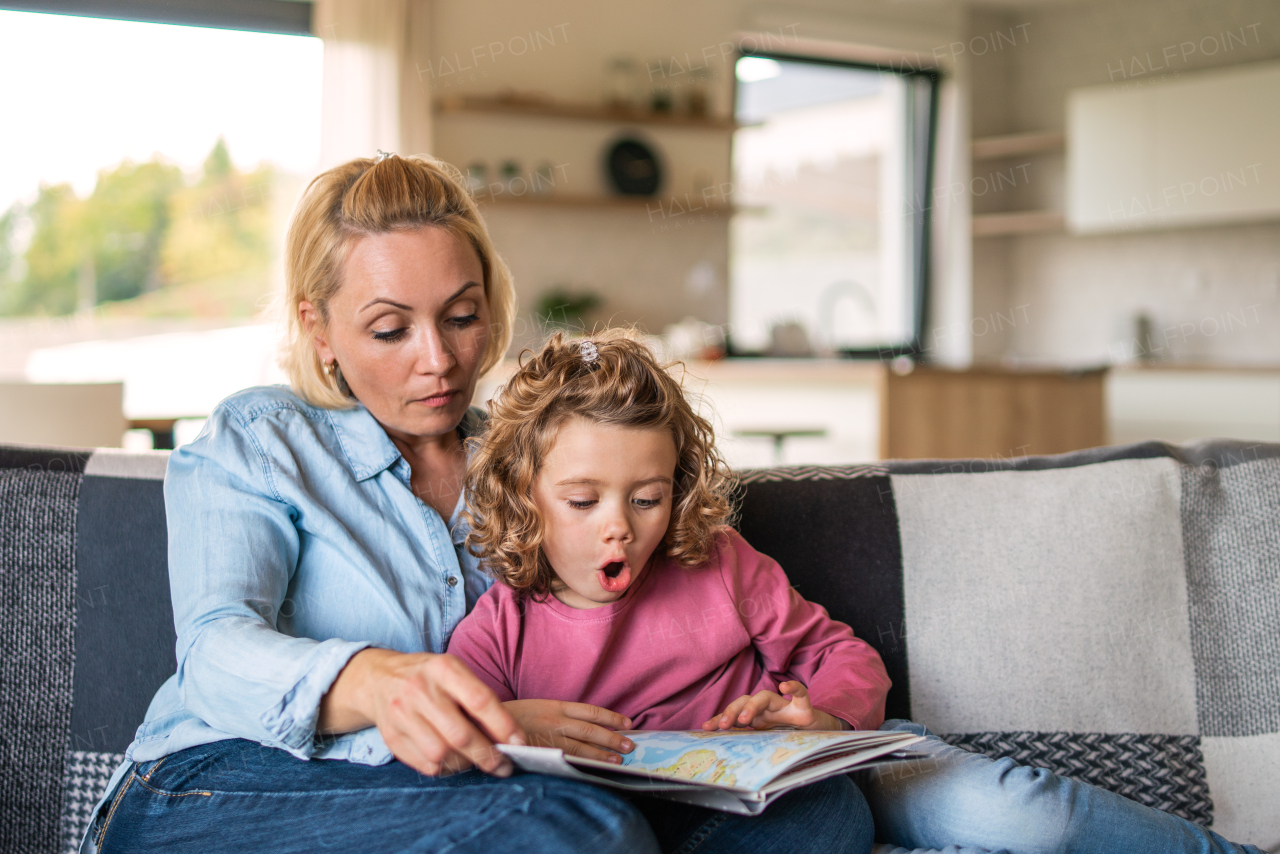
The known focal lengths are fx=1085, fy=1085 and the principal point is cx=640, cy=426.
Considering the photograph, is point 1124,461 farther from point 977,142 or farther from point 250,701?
point 977,142

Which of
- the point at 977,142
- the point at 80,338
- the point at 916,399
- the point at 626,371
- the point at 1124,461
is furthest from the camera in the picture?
the point at 977,142

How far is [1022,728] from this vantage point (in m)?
1.39

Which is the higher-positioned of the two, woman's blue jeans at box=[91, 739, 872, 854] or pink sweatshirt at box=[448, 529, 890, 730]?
pink sweatshirt at box=[448, 529, 890, 730]

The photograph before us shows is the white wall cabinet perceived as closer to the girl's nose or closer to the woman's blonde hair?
the woman's blonde hair

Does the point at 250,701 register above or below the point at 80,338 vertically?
below

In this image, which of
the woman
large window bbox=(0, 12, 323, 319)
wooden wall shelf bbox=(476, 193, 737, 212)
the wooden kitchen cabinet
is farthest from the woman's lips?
large window bbox=(0, 12, 323, 319)

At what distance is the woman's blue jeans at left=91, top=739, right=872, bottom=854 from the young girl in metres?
0.09

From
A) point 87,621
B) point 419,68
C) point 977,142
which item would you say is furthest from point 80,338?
point 977,142

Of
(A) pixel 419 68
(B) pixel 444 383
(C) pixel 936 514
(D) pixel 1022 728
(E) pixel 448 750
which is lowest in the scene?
(D) pixel 1022 728

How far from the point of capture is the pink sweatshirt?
46.4 inches

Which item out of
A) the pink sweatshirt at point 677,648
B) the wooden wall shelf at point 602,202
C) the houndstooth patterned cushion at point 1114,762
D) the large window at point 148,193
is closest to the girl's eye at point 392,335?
the pink sweatshirt at point 677,648

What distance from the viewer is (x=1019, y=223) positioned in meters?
5.79

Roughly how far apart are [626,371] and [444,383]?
22 centimetres

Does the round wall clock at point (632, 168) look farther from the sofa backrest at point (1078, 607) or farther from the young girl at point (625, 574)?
the young girl at point (625, 574)
